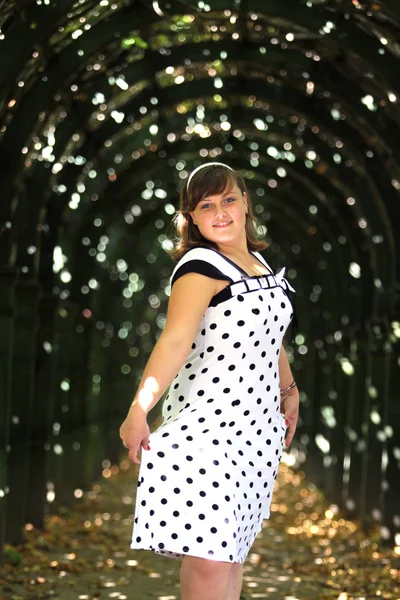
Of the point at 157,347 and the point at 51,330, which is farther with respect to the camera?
the point at 51,330

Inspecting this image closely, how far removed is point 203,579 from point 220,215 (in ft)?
4.34

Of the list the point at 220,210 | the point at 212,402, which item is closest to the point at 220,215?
the point at 220,210

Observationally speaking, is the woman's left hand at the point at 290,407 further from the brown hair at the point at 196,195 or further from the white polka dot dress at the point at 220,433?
the brown hair at the point at 196,195

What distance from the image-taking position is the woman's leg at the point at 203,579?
419 centimetres

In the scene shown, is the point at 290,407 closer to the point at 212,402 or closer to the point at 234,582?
the point at 212,402

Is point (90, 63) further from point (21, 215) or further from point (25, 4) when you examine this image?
point (25, 4)

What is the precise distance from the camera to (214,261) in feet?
14.4

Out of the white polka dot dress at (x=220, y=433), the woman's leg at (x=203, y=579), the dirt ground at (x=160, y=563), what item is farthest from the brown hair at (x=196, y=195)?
the dirt ground at (x=160, y=563)

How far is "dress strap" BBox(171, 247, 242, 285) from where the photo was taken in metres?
4.37

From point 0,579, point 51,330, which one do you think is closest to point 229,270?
point 0,579

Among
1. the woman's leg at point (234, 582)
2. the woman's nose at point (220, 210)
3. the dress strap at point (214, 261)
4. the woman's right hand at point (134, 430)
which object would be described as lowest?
the woman's leg at point (234, 582)

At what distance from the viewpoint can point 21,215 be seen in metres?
10.4

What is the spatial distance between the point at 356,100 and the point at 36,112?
300 cm

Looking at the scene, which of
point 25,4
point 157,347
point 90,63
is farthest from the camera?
point 90,63
